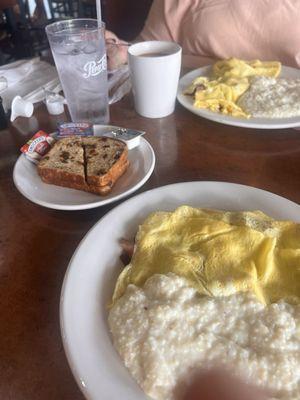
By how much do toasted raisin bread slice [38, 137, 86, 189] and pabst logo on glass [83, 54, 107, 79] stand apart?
0.70 feet

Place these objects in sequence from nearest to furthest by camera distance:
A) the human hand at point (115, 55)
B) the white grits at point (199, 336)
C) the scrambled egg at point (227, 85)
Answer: the white grits at point (199, 336) → the scrambled egg at point (227, 85) → the human hand at point (115, 55)

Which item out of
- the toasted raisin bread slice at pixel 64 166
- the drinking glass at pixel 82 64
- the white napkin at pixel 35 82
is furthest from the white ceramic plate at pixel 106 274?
the white napkin at pixel 35 82

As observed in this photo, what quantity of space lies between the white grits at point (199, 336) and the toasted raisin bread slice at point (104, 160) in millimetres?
312

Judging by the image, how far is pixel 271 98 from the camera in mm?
924

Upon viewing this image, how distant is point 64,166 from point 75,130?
5.8 inches

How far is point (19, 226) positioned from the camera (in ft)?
2.28

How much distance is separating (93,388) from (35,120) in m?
0.81

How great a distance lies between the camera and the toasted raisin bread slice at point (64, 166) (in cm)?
75

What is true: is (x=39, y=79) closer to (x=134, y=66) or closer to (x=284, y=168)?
(x=134, y=66)

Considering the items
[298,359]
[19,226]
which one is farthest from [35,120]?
[298,359]

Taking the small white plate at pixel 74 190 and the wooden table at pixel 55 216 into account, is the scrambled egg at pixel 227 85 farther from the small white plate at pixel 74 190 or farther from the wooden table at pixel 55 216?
the small white plate at pixel 74 190

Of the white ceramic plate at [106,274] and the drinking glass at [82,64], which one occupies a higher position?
the drinking glass at [82,64]

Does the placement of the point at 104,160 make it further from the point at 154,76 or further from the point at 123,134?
the point at 154,76

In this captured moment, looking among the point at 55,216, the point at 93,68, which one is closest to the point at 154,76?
the point at 93,68
